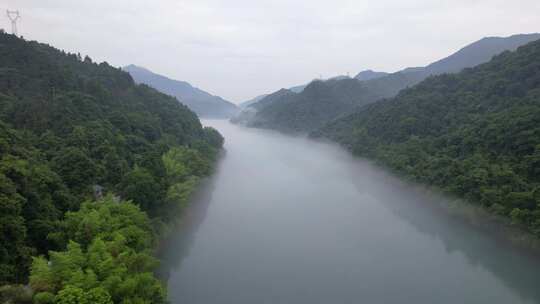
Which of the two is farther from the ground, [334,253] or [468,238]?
[468,238]

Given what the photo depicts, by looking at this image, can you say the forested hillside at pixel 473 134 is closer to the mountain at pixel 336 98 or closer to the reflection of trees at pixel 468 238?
the reflection of trees at pixel 468 238

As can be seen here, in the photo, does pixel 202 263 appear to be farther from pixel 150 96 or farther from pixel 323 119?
pixel 323 119

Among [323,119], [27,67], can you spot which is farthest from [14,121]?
[323,119]

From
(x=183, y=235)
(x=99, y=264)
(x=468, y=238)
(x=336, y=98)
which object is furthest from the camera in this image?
(x=336, y=98)

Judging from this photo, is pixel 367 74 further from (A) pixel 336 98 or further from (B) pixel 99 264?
(B) pixel 99 264

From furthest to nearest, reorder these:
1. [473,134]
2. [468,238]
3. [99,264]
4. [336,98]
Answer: [336,98]
[473,134]
[468,238]
[99,264]

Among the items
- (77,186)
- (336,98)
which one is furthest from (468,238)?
(336,98)
